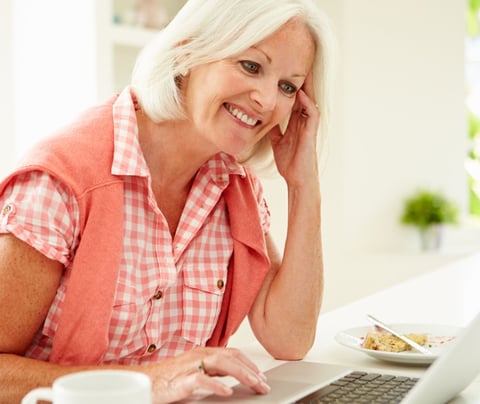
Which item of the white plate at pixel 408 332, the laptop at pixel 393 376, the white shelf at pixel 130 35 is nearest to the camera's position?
the laptop at pixel 393 376

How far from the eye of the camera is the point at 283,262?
1718 millimetres

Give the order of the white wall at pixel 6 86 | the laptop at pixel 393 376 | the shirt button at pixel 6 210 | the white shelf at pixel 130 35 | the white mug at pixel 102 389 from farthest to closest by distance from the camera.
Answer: the white shelf at pixel 130 35 < the white wall at pixel 6 86 < the shirt button at pixel 6 210 < the laptop at pixel 393 376 < the white mug at pixel 102 389

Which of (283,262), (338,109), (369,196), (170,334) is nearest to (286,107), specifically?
(283,262)

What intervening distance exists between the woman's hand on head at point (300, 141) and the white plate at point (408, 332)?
1.16ft

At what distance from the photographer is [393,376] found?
51.2 inches

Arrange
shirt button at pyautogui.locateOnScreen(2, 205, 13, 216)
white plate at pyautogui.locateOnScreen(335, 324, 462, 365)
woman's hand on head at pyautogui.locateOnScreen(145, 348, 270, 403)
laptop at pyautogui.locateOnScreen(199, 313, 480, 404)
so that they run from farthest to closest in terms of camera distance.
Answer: white plate at pyautogui.locateOnScreen(335, 324, 462, 365) < shirt button at pyautogui.locateOnScreen(2, 205, 13, 216) < woman's hand on head at pyautogui.locateOnScreen(145, 348, 270, 403) < laptop at pyautogui.locateOnScreen(199, 313, 480, 404)

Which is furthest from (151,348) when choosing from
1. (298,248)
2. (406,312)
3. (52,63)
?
(52,63)

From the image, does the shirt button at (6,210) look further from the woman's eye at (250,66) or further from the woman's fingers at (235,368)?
the woman's eye at (250,66)

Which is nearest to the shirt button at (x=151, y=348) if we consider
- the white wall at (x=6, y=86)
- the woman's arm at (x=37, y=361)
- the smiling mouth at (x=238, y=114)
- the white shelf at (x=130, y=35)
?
the woman's arm at (x=37, y=361)

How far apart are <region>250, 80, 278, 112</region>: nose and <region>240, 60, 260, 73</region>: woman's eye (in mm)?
27

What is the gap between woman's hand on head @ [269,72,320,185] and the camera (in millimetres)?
1729

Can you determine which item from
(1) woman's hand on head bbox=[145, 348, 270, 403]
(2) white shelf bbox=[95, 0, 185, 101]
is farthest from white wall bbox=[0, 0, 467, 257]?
(1) woman's hand on head bbox=[145, 348, 270, 403]

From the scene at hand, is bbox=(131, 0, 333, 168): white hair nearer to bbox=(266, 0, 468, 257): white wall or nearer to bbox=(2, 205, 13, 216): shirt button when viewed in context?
bbox=(2, 205, 13, 216): shirt button

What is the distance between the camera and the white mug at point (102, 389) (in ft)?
2.39
